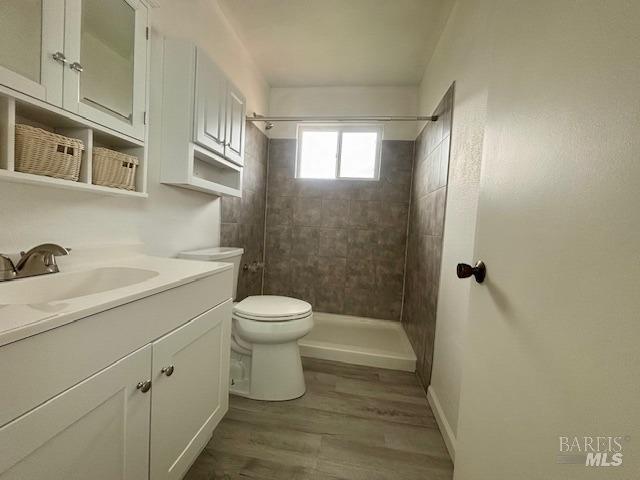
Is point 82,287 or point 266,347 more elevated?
point 82,287

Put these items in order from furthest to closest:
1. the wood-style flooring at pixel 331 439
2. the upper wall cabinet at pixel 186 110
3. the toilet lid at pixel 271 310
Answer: the toilet lid at pixel 271 310 → the upper wall cabinet at pixel 186 110 → the wood-style flooring at pixel 331 439

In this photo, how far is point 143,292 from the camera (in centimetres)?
71

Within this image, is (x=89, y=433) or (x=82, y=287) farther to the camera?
(x=82, y=287)

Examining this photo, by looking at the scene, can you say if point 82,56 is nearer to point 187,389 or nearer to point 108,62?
point 108,62

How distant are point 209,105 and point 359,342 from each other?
2.06m

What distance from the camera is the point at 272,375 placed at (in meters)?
1.61

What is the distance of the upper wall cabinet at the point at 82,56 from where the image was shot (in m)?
0.70

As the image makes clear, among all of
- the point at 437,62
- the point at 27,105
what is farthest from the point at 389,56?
the point at 27,105

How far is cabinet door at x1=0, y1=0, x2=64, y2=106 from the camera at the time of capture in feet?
2.23

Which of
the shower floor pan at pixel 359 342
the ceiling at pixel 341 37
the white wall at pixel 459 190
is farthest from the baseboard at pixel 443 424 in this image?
the ceiling at pixel 341 37

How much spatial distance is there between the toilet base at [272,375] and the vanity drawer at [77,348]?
83cm

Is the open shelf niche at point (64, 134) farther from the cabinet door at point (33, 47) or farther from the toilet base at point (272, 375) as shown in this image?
the toilet base at point (272, 375)

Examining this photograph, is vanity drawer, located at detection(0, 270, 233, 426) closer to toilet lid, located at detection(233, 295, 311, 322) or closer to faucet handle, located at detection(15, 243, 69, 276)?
faucet handle, located at detection(15, 243, 69, 276)

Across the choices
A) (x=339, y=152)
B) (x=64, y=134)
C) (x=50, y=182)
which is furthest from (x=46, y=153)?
(x=339, y=152)
